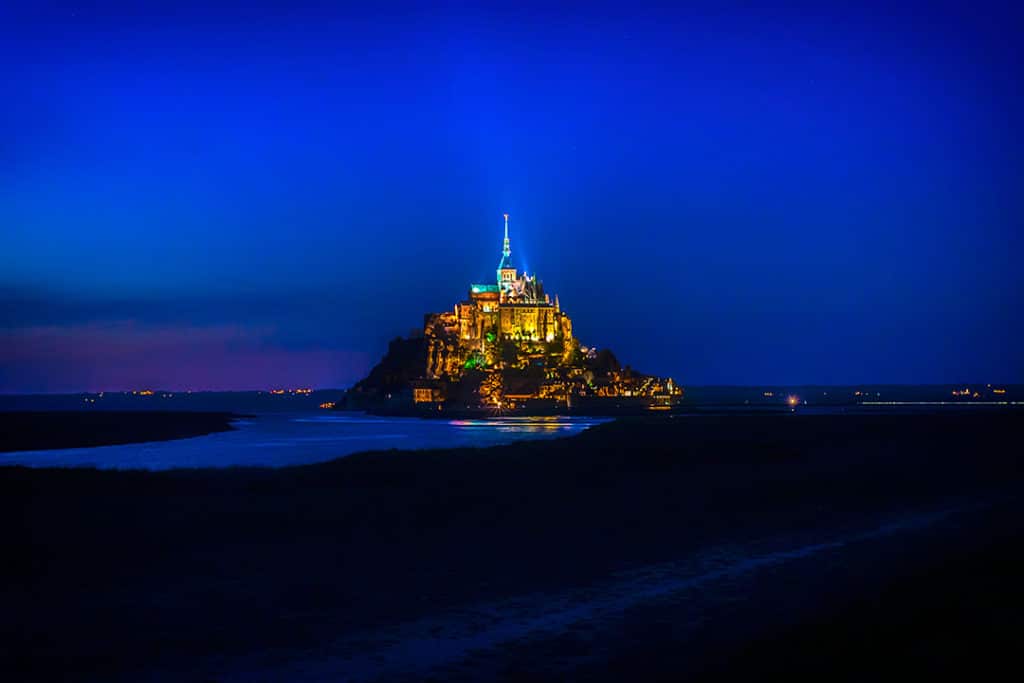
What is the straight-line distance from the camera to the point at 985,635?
1034cm

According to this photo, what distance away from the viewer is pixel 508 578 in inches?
576

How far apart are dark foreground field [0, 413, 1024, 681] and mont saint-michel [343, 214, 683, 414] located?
111386 millimetres

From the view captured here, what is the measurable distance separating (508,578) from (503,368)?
13525 centimetres

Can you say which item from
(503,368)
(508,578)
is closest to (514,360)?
(503,368)

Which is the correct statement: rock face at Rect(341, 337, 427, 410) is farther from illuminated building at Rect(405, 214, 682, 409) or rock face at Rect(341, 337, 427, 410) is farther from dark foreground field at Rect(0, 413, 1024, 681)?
dark foreground field at Rect(0, 413, 1024, 681)

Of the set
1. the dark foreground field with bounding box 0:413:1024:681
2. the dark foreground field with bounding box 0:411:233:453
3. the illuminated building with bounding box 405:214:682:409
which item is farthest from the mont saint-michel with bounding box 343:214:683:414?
the dark foreground field with bounding box 0:413:1024:681

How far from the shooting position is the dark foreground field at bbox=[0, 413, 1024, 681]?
10.1 meters

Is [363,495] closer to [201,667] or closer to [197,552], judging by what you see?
[197,552]

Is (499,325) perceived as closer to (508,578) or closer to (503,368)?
(503,368)

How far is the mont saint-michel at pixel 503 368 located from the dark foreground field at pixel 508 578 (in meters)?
111

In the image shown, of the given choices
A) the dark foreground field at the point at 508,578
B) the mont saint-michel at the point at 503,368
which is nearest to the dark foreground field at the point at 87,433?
the dark foreground field at the point at 508,578

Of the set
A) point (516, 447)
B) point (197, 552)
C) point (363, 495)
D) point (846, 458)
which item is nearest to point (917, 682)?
point (197, 552)

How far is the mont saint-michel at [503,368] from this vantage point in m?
143

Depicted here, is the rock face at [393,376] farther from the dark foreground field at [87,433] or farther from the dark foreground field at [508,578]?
the dark foreground field at [508,578]
